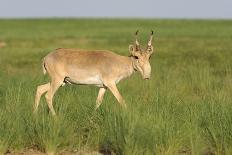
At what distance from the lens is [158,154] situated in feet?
27.7

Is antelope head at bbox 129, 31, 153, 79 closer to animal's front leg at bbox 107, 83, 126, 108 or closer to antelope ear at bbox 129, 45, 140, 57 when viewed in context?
antelope ear at bbox 129, 45, 140, 57

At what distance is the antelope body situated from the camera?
11719 millimetres

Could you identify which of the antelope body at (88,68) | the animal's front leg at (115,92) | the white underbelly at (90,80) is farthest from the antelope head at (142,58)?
the white underbelly at (90,80)

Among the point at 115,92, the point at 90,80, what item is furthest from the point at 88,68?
the point at 115,92

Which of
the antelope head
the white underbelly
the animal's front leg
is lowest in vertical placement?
the animal's front leg

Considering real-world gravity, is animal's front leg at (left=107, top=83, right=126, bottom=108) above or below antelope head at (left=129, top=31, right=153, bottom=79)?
below

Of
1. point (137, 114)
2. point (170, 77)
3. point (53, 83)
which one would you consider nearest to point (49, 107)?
point (53, 83)

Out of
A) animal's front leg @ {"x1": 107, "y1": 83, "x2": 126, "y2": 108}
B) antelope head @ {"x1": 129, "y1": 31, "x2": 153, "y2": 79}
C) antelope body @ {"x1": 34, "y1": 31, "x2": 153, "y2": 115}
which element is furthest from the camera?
antelope body @ {"x1": 34, "y1": 31, "x2": 153, "y2": 115}

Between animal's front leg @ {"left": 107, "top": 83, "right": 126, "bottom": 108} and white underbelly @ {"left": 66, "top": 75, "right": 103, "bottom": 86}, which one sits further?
white underbelly @ {"left": 66, "top": 75, "right": 103, "bottom": 86}

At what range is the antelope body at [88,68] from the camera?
461 inches

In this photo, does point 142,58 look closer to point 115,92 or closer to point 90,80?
point 115,92

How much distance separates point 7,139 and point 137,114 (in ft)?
6.15

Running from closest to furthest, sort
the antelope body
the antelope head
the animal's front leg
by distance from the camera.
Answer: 1. the animal's front leg
2. the antelope head
3. the antelope body

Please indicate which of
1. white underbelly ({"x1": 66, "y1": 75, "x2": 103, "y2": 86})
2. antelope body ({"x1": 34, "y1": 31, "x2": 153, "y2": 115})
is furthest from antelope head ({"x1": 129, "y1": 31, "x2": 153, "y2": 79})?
white underbelly ({"x1": 66, "y1": 75, "x2": 103, "y2": 86})
